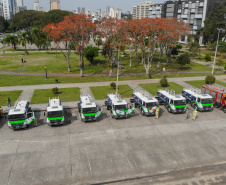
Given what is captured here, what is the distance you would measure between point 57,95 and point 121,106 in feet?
42.5

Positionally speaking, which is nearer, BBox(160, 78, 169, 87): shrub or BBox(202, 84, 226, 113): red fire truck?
BBox(202, 84, 226, 113): red fire truck

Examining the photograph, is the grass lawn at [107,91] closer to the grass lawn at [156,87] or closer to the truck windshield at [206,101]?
the grass lawn at [156,87]

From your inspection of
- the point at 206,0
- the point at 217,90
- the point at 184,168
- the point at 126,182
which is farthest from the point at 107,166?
the point at 206,0

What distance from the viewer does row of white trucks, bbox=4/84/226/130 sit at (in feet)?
72.5

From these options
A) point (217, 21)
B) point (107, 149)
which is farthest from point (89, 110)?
point (217, 21)

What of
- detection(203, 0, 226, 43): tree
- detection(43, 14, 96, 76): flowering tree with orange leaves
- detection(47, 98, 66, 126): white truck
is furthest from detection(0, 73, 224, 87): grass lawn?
detection(203, 0, 226, 43): tree

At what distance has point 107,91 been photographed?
1366 inches

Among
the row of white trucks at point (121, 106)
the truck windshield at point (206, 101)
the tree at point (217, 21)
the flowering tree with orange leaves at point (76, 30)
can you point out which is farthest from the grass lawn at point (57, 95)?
the tree at point (217, 21)

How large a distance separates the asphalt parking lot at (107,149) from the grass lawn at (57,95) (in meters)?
6.34

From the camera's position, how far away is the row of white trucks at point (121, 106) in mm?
22097

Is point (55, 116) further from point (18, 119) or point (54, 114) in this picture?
point (18, 119)

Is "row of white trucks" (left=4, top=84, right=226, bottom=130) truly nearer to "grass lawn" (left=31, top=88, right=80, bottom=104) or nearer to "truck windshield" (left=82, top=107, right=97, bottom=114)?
"truck windshield" (left=82, top=107, right=97, bottom=114)

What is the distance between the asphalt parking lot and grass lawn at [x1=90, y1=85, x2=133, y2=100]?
25.8 feet

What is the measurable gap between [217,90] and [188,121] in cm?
817
